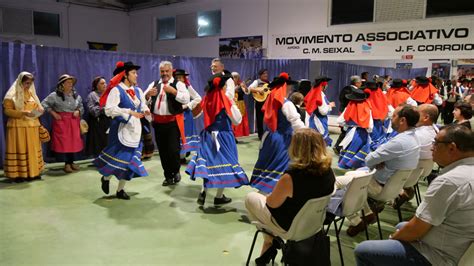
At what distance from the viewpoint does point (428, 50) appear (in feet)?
28.9

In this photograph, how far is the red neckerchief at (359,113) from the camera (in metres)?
5.02

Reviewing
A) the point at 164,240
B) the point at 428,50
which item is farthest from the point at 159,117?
the point at 428,50

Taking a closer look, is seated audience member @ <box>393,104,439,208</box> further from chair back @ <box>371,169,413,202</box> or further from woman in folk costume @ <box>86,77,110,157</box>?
woman in folk costume @ <box>86,77,110,157</box>

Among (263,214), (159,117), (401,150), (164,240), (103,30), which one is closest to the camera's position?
(263,214)

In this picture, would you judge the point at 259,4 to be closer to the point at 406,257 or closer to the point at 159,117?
the point at 159,117

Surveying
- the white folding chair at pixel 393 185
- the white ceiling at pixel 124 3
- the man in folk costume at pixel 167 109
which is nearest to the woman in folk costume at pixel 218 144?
the man in folk costume at pixel 167 109

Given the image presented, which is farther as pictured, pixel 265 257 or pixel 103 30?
pixel 103 30

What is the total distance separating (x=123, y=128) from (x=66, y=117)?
5.83 ft

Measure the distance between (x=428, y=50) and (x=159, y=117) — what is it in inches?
262

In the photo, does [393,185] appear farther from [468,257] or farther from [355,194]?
[468,257]

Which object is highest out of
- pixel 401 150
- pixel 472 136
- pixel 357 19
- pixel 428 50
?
pixel 357 19

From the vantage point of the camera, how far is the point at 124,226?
378 centimetres

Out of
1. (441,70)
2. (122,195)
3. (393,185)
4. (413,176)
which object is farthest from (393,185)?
(441,70)

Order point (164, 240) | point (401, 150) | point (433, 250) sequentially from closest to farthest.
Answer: point (433, 250) < point (401, 150) < point (164, 240)
